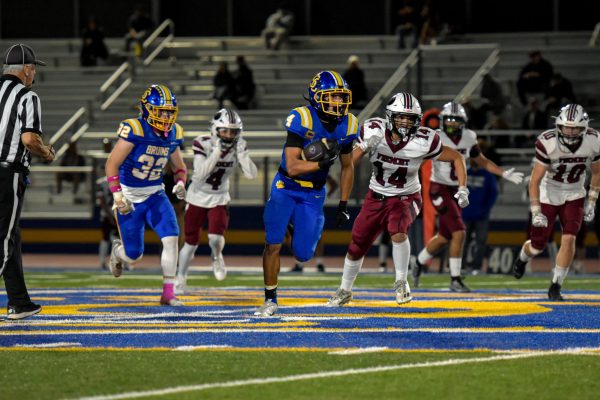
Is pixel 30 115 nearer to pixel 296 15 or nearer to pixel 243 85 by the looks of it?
pixel 243 85

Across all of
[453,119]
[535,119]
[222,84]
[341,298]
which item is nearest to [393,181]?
[341,298]

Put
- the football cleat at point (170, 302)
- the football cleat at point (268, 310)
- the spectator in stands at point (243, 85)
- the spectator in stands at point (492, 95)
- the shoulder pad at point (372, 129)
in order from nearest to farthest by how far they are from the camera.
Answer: the football cleat at point (268, 310) → the shoulder pad at point (372, 129) → the football cleat at point (170, 302) → the spectator in stands at point (492, 95) → the spectator in stands at point (243, 85)

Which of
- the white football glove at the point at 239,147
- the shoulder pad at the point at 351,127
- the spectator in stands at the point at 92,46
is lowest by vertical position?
the white football glove at the point at 239,147

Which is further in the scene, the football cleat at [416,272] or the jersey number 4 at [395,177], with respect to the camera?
the football cleat at [416,272]

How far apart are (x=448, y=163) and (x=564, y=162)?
83.5 inches

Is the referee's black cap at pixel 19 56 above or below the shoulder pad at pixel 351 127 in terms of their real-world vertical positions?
above

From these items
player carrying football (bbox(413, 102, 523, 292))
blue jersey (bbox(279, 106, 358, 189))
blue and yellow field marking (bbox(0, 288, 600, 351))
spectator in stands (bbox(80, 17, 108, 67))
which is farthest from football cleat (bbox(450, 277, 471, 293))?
spectator in stands (bbox(80, 17, 108, 67))

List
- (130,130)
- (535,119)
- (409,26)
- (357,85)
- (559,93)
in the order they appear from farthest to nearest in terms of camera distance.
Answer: (409,26), (357,85), (559,93), (535,119), (130,130)

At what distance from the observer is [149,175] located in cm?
1112

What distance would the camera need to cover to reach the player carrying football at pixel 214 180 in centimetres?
1262

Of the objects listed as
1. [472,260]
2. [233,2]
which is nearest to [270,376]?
[472,260]

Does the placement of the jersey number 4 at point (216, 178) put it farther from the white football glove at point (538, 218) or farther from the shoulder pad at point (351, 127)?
the white football glove at point (538, 218)

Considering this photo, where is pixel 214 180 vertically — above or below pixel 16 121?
below

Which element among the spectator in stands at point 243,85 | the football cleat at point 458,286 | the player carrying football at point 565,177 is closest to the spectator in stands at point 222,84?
the spectator in stands at point 243,85
